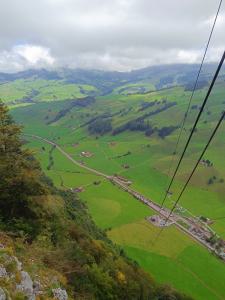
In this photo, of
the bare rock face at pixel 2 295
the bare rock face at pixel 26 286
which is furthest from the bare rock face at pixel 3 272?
the bare rock face at pixel 2 295

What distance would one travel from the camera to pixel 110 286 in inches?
1422

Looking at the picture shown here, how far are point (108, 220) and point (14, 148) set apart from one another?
116m

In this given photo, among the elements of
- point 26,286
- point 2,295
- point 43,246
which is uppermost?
point 2,295

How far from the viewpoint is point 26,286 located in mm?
20766

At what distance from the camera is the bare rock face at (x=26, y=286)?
20.1 metres

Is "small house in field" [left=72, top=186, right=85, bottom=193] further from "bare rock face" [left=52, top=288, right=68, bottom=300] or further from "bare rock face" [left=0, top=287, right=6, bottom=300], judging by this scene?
"bare rock face" [left=0, top=287, right=6, bottom=300]

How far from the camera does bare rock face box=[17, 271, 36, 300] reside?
20.1m

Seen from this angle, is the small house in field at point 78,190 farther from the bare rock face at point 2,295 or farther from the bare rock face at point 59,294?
the bare rock face at point 2,295

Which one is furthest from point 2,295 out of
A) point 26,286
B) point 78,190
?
point 78,190

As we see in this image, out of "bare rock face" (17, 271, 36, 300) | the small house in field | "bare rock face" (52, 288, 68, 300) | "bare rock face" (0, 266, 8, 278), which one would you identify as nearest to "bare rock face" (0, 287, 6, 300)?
"bare rock face" (0, 266, 8, 278)

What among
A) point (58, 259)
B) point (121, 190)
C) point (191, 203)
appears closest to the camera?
point (58, 259)

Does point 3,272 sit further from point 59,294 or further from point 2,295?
point 59,294

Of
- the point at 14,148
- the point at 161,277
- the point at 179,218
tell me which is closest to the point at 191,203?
the point at 179,218

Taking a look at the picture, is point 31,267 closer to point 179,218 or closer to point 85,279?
point 85,279
